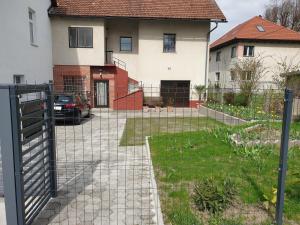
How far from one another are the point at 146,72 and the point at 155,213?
17.7 m

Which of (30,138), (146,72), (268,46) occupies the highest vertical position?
(268,46)

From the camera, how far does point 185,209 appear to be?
415cm

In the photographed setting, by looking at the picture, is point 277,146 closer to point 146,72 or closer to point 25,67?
point 25,67

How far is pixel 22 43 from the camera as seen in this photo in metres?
13.6

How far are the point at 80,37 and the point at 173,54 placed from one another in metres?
6.96

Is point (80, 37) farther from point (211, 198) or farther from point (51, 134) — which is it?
point (211, 198)

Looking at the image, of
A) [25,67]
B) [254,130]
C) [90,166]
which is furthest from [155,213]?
[25,67]

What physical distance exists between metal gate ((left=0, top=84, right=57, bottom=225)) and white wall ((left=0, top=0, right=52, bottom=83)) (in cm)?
857

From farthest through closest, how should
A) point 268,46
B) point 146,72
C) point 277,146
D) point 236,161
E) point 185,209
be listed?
point 268,46 → point 146,72 → point 277,146 → point 236,161 → point 185,209

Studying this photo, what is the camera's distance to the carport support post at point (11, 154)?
10.5ft

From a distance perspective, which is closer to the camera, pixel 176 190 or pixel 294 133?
pixel 176 190

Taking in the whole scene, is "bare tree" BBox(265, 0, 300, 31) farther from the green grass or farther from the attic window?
the green grass

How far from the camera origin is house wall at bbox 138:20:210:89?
21.0 meters

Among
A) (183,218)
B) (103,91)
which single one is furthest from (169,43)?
(183,218)
